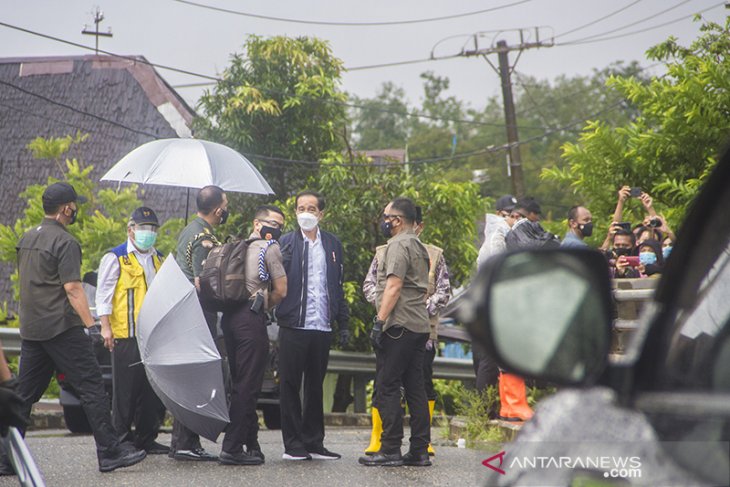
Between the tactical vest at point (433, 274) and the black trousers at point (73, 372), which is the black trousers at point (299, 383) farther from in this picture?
the black trousers at point (73, 372)

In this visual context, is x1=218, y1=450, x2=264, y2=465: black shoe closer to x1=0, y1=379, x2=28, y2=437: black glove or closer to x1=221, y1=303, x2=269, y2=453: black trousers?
x1=221, y1=303, x2=269, y2=453: black trousers

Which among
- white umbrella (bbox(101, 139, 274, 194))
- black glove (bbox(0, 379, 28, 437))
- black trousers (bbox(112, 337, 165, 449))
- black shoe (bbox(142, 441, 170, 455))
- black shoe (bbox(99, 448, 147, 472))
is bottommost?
black shoe (bbox(142, 441, 170, 455))

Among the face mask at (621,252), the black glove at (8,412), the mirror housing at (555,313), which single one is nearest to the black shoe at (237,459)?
the face mask at (621,252)

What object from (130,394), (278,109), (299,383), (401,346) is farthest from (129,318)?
(278,109)

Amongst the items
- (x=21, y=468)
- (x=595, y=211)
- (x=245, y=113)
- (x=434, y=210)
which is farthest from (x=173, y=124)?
(x=21, y=468)

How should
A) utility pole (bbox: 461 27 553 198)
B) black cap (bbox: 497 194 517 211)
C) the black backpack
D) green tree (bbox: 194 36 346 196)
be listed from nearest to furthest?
the black backpack, black cap (bbox: 497 194 517 211), green tree (bbox: 194 36 346 196), utility pole (bbox: 461 27 553 198)

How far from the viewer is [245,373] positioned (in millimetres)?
8180

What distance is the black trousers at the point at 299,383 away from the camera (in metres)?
8.44

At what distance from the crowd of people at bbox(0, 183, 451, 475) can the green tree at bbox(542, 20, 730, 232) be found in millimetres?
4639

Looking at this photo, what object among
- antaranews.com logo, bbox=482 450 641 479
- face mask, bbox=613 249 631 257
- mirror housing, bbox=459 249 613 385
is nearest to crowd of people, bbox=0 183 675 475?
face mask, bbox=613 249 631 257

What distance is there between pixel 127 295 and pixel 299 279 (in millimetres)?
1278

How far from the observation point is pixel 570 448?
5.66 ft

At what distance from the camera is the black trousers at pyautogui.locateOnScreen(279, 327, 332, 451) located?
27.7 ft

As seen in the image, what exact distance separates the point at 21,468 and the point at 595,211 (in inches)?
424
